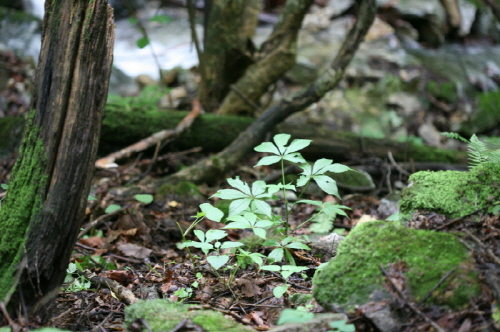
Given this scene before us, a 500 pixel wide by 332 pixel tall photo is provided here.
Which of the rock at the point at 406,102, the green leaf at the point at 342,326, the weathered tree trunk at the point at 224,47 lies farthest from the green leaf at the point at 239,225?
the rock at the point at 406,102

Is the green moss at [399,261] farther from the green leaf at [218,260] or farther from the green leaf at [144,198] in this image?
the green leaf at [144,198]

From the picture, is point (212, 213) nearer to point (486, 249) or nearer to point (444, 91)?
point (486, 249)

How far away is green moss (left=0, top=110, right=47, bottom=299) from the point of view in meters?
1.86

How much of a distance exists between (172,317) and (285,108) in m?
3.75

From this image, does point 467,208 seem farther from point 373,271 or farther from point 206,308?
point 206,308

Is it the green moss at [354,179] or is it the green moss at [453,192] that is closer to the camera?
the green moss at [453,192]

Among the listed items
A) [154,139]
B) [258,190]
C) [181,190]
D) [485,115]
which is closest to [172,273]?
[258,190]

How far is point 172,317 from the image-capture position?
186cm

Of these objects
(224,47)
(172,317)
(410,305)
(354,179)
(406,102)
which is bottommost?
(354,179)

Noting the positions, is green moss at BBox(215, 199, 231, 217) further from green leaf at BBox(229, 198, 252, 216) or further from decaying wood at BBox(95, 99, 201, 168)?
green leaf at BBox(229, 198, 252, 216)

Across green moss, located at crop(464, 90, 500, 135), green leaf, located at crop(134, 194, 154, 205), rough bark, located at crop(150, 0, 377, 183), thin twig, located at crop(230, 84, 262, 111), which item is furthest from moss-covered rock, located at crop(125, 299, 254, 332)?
green moss, located at crop(464, 90, 500, 135)

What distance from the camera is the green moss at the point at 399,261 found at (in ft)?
5.57

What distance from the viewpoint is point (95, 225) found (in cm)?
380

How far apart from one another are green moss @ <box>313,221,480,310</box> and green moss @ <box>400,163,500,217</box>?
0.28 m
